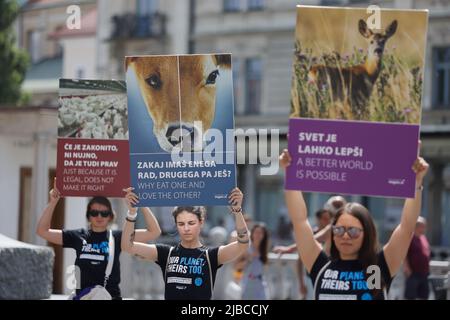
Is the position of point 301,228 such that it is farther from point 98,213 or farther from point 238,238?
point 98,213

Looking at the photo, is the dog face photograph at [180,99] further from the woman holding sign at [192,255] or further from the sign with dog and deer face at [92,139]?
the sign with dog and deer face at [92,139]

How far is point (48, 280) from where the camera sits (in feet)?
29.2

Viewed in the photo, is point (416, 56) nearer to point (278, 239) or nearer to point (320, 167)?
point (320, 167)

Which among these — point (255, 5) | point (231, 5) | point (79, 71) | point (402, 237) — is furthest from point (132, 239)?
point (79, 71)

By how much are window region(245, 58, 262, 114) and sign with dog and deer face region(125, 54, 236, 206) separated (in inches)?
1271

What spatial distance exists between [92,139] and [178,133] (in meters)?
1.22

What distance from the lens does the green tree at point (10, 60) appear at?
1737 inches

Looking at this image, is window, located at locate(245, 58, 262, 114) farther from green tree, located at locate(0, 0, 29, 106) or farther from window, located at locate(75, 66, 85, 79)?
window, located at locate(75, 66, 85, 79)

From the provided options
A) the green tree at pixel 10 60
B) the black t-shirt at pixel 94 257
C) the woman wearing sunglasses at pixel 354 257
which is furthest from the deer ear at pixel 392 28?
the green tree at pixel 10 60

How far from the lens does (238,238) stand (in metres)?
8.27

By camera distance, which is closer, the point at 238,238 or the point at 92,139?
the point at 238,238

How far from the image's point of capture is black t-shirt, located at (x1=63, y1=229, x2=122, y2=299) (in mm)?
9188

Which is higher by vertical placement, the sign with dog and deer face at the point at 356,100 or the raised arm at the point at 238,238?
the sign with dog and deer face at the point at 356,100

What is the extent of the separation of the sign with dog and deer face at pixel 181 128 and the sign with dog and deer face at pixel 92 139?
2.96 ft
